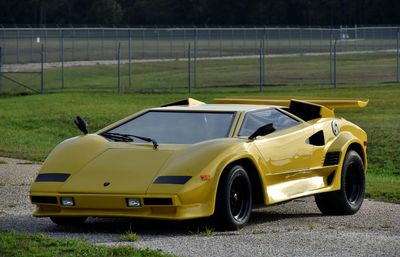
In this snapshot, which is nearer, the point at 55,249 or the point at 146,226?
the point at 55,249

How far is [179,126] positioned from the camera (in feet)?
36.3

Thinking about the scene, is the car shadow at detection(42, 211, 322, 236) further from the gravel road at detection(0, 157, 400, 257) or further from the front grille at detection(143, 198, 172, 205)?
the front grille at detection(143, 198, 172, 205)

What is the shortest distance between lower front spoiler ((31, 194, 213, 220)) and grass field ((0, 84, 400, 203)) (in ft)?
13.9

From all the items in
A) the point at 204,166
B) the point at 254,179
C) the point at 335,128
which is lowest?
the point at 254,179

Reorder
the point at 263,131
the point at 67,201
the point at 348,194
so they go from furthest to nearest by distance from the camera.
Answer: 1. the point at 348,194
2. the point at 263,131
3. the point at 67,201

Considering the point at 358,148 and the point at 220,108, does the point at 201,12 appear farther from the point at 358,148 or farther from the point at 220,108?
the point at 220,108

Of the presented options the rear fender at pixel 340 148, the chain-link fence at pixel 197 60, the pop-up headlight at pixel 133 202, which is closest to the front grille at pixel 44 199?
the pop-up headlight at pixel 133 202

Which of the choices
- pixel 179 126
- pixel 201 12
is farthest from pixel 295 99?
pixel 201 12

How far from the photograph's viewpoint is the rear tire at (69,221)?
10609 millimetres

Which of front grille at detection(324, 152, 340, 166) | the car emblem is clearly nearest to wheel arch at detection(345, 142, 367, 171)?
the car emblem

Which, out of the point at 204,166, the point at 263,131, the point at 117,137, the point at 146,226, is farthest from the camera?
the point at 117,137

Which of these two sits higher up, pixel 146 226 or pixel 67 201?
pixel 67 201

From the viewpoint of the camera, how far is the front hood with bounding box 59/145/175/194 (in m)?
10.1

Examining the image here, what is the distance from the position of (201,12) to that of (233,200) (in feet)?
318
